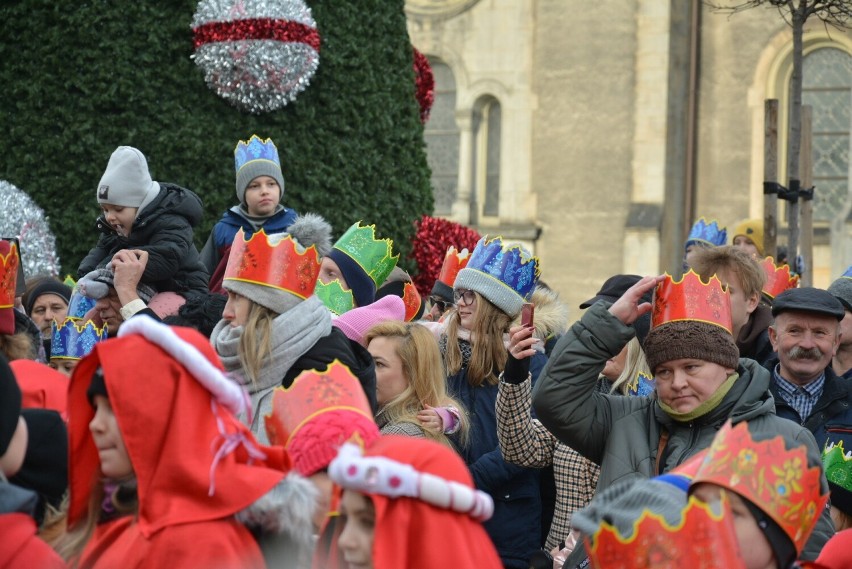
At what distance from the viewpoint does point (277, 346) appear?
17.3 feet

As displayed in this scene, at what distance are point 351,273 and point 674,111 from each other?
19.0 meters

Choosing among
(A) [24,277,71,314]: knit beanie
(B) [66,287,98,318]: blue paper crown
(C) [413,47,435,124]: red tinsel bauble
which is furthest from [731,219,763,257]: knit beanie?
(B) [66,287,98,318]: blue paper crown

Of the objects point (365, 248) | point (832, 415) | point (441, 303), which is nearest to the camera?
point (832, 415)

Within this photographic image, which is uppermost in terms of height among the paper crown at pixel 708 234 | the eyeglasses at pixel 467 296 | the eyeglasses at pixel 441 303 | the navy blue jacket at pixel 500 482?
the paper crown at pixel 708 234

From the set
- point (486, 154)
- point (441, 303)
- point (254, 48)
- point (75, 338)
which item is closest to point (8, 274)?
point (75, 338)

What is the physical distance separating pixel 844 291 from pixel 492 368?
1816 mm

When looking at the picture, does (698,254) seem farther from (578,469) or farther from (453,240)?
(453,240)

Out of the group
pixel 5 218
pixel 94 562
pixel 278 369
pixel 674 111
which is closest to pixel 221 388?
pixel 94 562

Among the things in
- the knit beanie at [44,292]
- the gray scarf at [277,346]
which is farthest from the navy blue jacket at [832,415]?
the knit beanie at [44,292]

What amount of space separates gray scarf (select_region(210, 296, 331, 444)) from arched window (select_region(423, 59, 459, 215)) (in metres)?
22.3

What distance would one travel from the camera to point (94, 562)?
142 inches

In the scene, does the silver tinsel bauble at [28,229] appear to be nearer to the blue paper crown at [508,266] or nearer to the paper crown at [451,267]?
the paper crown at [451,267]

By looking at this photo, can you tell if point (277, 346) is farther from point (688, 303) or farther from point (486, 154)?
point (486, 154)

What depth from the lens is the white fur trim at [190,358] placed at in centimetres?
359
